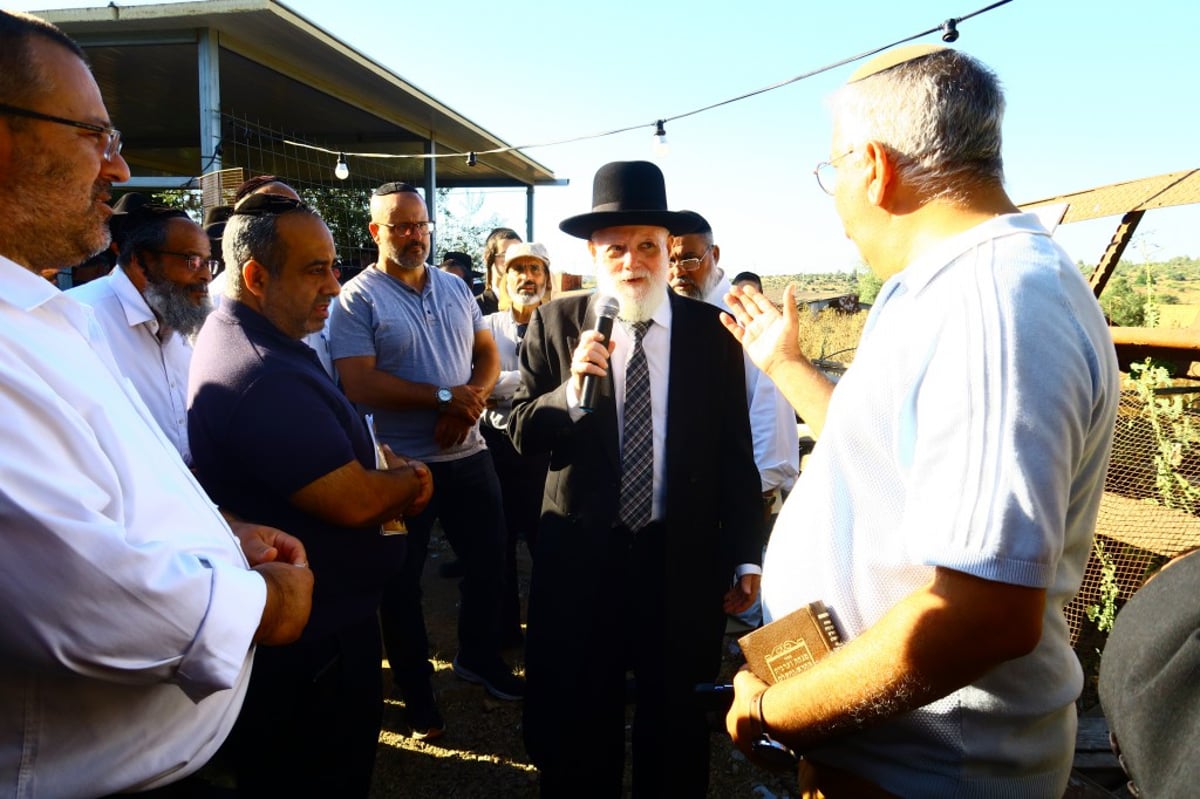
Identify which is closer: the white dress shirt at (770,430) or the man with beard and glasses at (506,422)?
the white dress shirt at (770,430)

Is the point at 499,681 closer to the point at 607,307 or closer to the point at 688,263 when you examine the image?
the point at 607,307

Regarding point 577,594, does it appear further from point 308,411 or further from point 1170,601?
point 1170,601

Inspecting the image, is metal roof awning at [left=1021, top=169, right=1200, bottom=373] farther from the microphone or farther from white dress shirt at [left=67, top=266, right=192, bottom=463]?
white dress shirt at [left=67, top=266, right=192, bottom=463]

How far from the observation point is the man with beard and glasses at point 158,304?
2.91 meters

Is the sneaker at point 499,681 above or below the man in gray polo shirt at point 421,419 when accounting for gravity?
below

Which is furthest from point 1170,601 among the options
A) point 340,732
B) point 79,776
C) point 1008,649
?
point 340,732

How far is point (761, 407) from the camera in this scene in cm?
375

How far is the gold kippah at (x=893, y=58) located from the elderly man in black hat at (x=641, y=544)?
121 cm

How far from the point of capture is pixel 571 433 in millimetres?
2449

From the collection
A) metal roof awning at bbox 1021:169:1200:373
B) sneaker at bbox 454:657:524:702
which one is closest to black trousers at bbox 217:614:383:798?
sneaker at bbox 454:657:524:702

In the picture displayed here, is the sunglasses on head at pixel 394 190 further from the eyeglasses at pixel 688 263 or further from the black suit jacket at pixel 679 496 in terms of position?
the black suit jacket at pixel 679 496

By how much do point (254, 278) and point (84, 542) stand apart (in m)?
1.42

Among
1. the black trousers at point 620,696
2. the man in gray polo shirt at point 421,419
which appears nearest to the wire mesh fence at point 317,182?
the man in gray polo shirt at point 421,419

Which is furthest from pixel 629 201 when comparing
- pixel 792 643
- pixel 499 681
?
pixel 499 681
